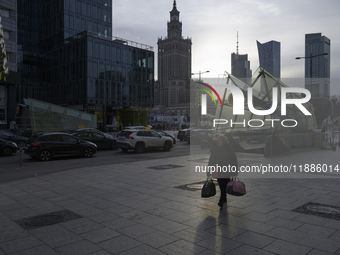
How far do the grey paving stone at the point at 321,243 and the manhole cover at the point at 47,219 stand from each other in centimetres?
419

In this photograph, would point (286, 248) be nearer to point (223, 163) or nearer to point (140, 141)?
point (223, 163)

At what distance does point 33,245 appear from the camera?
4.68 metres

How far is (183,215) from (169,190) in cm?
237

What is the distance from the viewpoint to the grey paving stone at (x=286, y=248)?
4357 mm

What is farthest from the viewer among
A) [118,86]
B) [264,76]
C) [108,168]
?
[118,86]

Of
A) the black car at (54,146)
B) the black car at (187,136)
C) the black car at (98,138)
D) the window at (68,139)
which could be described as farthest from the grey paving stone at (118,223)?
the black car at (187,136)

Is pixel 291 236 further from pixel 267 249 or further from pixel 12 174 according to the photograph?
pixel 12 174

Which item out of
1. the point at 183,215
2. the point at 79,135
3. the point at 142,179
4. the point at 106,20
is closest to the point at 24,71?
the point at 106,20

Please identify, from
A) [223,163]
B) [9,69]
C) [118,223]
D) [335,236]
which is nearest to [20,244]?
[118,223]

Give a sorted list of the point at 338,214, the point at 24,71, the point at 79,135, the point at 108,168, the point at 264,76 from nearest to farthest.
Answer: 1. the point at 338,214
2. the point at 108,168
3. the point at 264,76
4. the point at 79,135
5. the point at 24,71

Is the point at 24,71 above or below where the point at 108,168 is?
above

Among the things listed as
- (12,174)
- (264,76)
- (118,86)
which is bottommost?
(12,174)

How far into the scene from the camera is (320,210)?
21.2ft

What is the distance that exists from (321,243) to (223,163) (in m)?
2.59
